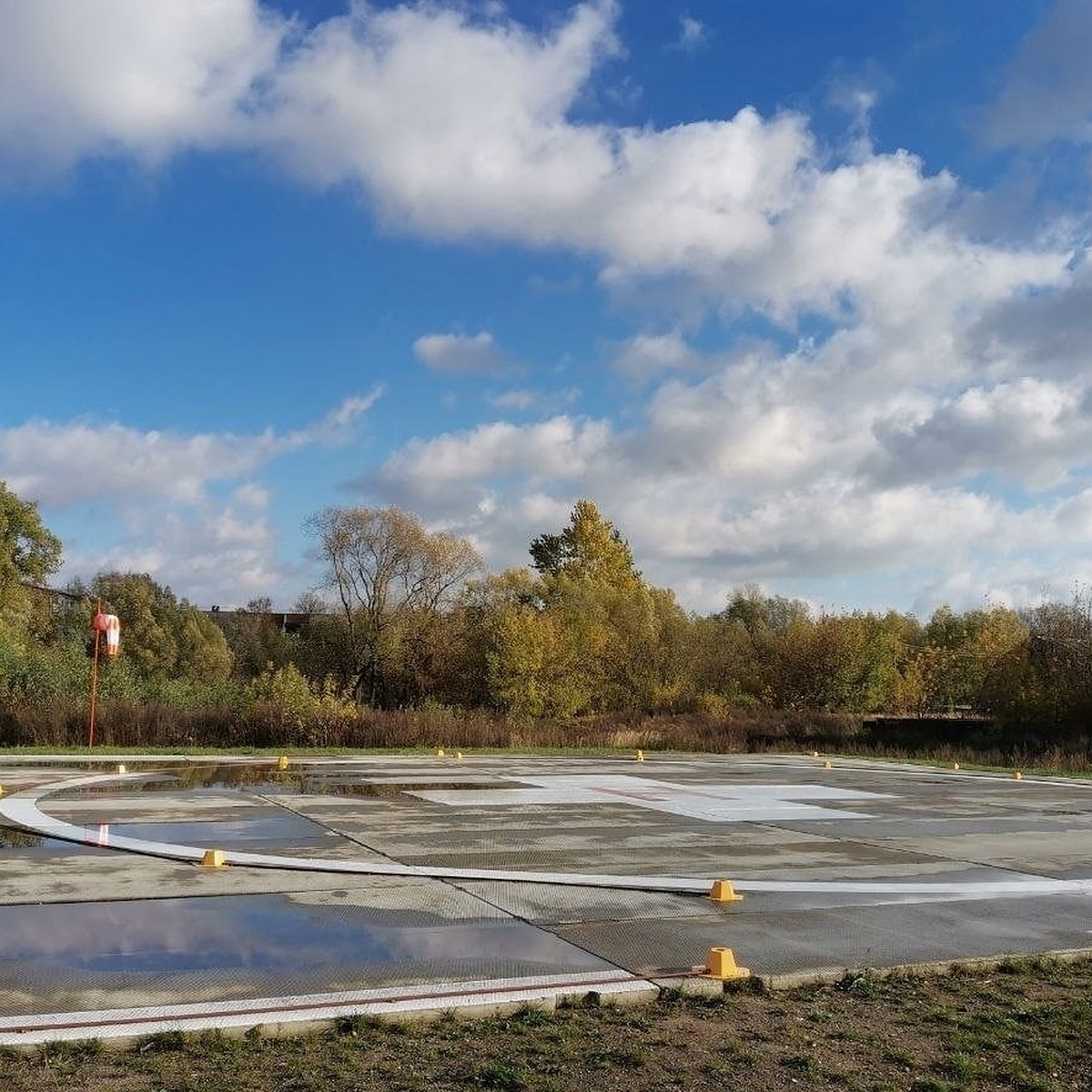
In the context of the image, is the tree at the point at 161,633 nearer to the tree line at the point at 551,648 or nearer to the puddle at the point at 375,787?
the tree line at the point at 551,648

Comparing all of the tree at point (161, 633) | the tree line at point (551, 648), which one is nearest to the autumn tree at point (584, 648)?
the tree line at point (551, 648)

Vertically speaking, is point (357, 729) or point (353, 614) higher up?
point (353, 614)

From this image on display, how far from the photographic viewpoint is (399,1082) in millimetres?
4734

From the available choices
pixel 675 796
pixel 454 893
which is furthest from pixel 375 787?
pixel 454 893

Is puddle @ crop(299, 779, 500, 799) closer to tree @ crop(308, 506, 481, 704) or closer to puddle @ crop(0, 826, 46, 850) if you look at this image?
puddle @ crop(0, 826, 46, 850)

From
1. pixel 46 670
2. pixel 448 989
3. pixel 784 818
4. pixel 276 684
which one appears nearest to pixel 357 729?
pixel 276 684

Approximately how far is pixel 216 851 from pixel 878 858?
676cm

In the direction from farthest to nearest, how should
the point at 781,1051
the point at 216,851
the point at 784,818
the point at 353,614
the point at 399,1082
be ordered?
1. the point at 353,614
2. the point at 784,818
3. the point at 216,851
4. the point at 781,1051
5. the point at 399,1082

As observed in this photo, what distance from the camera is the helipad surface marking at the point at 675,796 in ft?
50.5

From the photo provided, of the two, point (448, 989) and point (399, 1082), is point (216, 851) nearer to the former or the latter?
point (448, 989)

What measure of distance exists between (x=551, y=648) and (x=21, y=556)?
77.0 feet

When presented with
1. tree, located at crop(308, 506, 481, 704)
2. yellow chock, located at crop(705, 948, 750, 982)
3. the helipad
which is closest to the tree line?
tree, located at crop(308, 506, 481, 704)

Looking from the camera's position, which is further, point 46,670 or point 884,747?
point 884,747

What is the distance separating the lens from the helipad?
6250 millimetres
